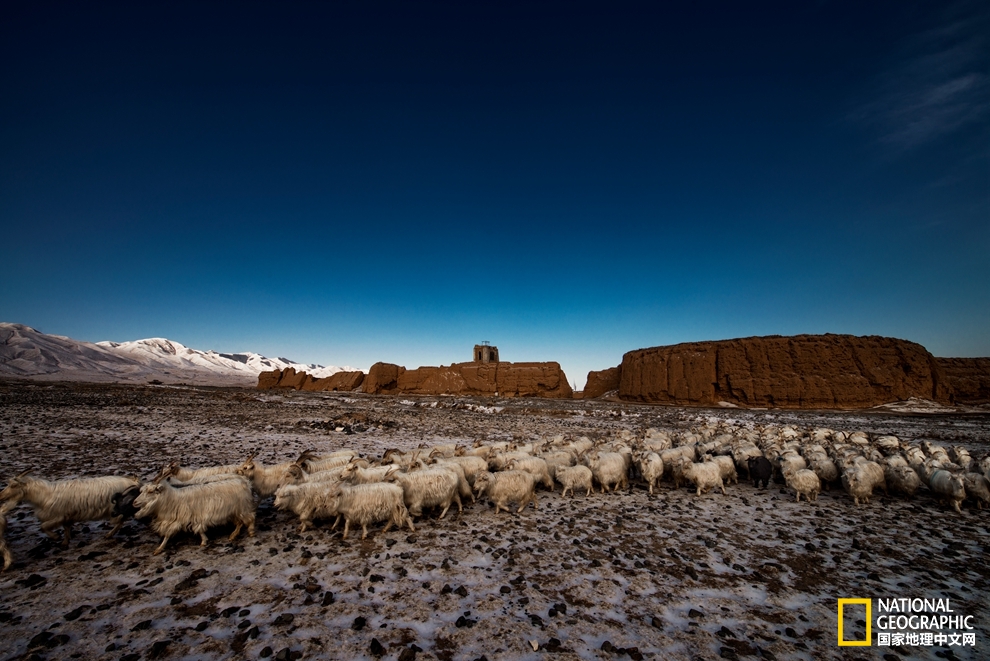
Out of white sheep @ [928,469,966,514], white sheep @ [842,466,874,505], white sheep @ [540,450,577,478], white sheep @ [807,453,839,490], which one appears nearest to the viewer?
white sheep @ [928,469,966,514]

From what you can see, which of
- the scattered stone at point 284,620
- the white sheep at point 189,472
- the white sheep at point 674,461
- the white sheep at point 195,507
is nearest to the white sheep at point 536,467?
the white sheep at point 674,461

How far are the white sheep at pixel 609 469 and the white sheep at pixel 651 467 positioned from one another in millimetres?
541

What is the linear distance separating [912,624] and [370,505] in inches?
315

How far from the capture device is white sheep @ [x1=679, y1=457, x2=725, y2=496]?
34.3 ft

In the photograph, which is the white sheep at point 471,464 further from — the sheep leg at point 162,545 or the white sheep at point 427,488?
the sheep leg at point 162,545

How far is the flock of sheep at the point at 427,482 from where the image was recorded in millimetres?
6227

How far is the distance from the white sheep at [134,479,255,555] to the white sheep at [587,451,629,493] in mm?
8164

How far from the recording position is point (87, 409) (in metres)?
25.2

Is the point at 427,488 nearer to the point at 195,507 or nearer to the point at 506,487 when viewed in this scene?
the point at 506,487

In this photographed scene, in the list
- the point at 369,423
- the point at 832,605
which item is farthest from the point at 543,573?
the point at 369,423

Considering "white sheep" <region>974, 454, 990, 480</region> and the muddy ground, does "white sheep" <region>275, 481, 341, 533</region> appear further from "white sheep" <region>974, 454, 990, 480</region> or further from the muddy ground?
"white sheep" <region>974, 454, 990, 480</region>

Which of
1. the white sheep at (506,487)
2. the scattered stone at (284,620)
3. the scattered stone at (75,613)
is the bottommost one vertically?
the scattered stone at (284,620)

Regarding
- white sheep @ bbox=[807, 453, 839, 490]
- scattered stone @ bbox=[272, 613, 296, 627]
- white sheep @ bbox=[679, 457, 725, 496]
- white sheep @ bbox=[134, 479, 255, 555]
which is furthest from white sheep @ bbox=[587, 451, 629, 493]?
white sheep @ bbox=[134, 479, 255, 555]

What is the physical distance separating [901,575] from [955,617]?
1.25 meters
